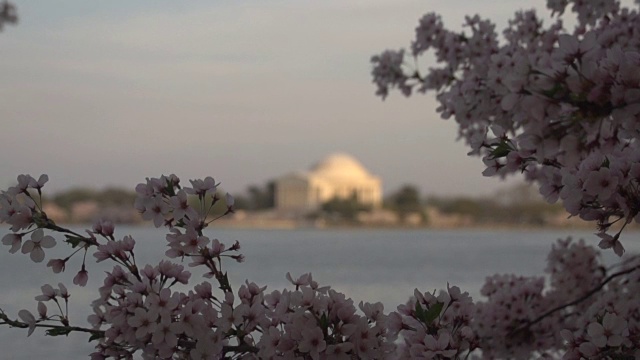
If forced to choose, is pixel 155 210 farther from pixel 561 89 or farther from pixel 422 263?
pixel 422 263

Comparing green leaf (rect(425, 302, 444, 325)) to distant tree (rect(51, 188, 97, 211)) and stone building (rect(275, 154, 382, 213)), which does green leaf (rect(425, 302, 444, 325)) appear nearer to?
distant tree (rect(51, 188, 97, 211))

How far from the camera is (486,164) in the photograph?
6.56ft

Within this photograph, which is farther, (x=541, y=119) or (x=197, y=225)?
(x=197, y=225)

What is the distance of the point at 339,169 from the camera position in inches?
4011

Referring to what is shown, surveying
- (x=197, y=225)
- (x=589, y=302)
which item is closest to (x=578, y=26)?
(x=589, y=302)

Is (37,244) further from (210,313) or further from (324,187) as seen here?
(324,187)

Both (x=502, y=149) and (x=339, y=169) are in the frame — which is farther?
(x=339, y=169)

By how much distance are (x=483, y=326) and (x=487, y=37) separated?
4.48 feet

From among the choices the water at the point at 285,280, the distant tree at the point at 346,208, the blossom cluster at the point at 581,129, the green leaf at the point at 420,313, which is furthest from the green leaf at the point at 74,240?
the distant tree at the point at 346,208

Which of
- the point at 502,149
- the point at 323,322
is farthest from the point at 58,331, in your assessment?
the point at 502,149

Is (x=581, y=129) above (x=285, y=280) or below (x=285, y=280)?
above

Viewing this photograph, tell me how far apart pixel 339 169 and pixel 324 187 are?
3.88 meters

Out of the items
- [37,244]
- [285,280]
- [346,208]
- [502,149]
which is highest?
[502,149]

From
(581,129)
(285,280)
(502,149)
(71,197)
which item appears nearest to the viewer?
(581,129)
